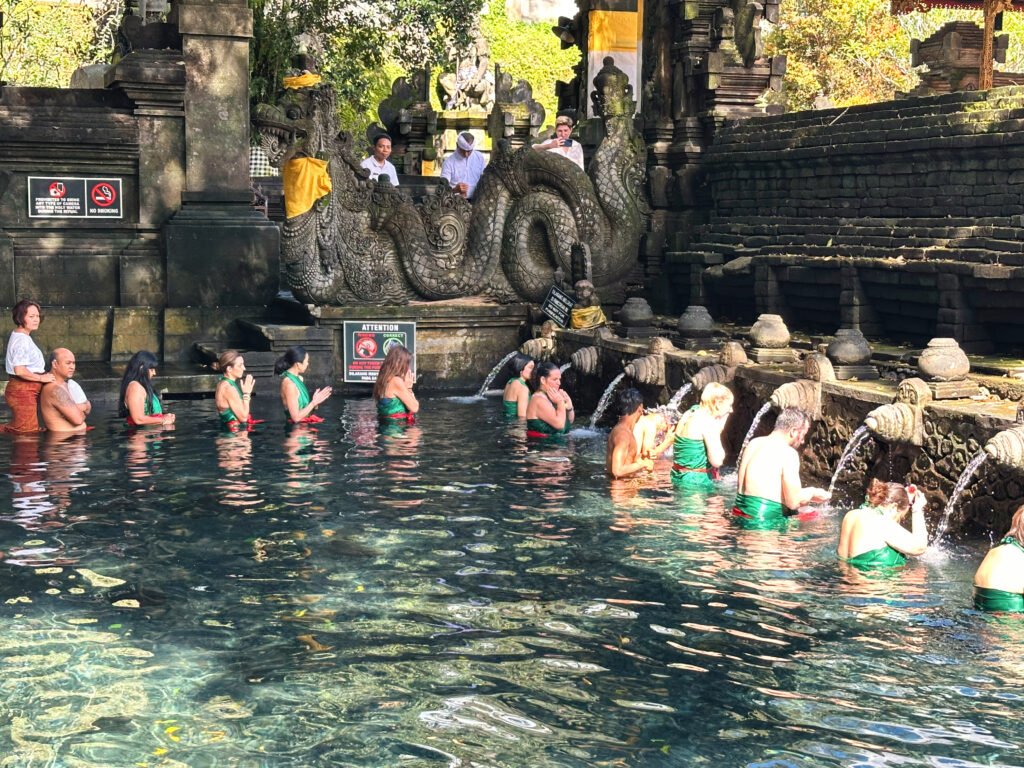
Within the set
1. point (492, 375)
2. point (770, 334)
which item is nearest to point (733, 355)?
point (770, 334)

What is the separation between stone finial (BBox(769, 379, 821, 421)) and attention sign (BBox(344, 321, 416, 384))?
6114 mm

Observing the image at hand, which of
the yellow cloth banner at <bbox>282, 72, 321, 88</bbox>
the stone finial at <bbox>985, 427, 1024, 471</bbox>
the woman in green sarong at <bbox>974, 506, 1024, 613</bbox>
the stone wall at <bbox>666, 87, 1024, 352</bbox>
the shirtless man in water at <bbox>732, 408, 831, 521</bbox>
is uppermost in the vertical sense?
the yellow cloth banner at <bbox>282, 72, 321, 88</bbox>

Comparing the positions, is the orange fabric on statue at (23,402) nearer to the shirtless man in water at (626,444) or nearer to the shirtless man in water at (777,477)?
the shirtless man in water at (626,444)

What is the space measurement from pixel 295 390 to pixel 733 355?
167 inches

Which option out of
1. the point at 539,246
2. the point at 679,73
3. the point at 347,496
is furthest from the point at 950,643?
the point at 679,73

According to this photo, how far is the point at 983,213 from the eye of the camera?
13141mm

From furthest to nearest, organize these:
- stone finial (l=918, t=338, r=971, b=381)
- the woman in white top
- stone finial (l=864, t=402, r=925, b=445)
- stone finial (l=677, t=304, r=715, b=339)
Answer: stone finial (l=677, t=304, r=715, b=339), the woman in white top, stone finial (l=918, t=338, r=971, b=381), stone finial (l=864, t=402, r=925, b=445)

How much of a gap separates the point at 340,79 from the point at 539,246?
16604 mm

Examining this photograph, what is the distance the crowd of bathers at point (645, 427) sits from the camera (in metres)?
9.14

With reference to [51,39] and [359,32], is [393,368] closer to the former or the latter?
[359,32]

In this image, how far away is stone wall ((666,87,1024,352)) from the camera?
1274cm

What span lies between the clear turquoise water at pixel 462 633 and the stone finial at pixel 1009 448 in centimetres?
70

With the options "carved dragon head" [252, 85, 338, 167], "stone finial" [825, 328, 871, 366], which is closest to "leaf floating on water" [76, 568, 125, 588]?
"stone finial" [825, 328, 871, 366]

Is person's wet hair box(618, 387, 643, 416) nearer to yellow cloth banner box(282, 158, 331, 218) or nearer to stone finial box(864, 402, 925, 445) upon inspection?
stone finial box(864, 402, 925, 445)
